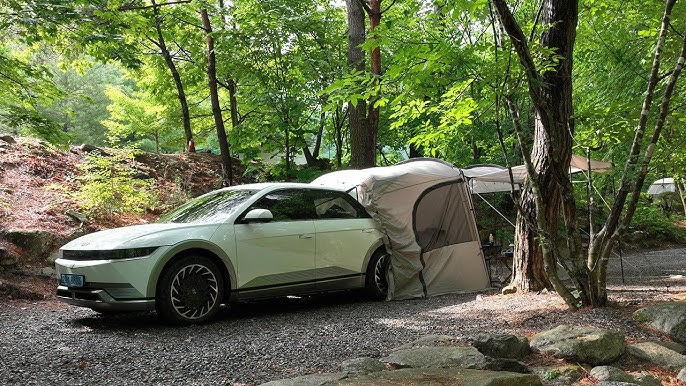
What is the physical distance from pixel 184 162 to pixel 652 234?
16.5 m

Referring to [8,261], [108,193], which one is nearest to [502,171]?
[108,193]

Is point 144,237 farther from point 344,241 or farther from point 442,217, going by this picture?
point 442,217

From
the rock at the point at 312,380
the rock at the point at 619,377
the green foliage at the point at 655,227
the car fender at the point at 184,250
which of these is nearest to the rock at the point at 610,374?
the rock at the point at 619,377

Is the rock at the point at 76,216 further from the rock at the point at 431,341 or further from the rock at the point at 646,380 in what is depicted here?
the rock at the point at 646,380

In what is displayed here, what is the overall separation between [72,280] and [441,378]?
399cm

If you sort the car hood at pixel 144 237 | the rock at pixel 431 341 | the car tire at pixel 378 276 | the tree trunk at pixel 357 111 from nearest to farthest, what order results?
the rock at pixel 431 341, the car hood at pixel 144 237, the car tire at pixel 378 276, the tree trunk at pixel 357 111

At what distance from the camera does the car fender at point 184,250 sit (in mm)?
5469

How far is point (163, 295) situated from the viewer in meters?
5.53

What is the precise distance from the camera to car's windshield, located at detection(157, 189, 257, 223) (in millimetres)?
6298

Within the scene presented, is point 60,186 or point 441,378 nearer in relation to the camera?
point 441,378

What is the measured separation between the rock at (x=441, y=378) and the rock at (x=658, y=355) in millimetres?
1394

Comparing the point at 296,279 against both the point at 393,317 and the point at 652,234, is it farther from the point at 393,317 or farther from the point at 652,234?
the point at 652,234

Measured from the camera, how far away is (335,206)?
741cm

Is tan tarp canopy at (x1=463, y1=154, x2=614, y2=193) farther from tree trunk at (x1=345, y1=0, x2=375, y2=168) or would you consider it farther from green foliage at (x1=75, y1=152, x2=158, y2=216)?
green foliage at (x1=75, y1=152, x2=158, y2=216)
